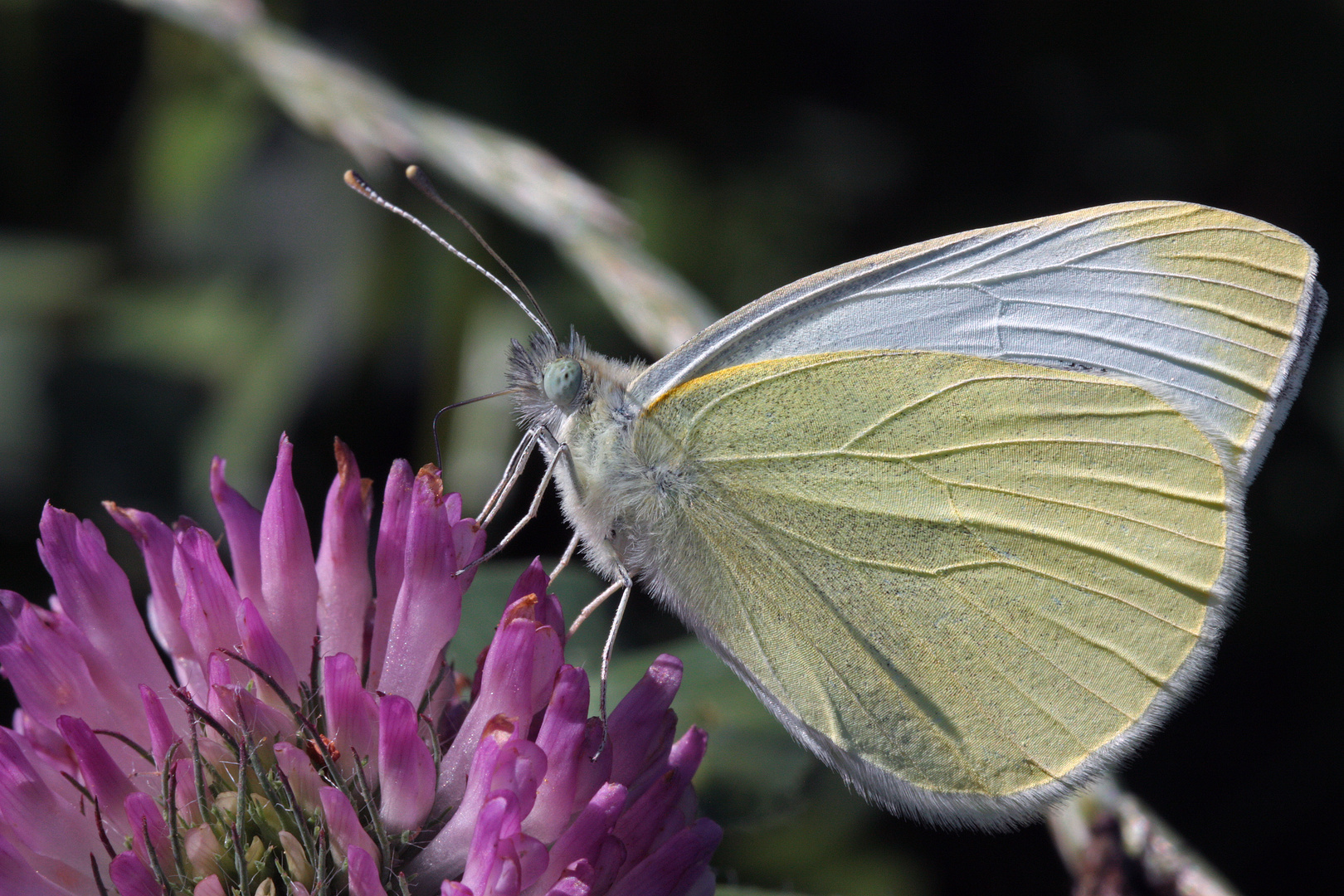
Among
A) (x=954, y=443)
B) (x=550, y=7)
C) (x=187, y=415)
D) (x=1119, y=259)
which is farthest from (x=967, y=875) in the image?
(x=550, y=7)

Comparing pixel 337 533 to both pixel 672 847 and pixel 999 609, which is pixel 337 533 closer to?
pixel 672 847

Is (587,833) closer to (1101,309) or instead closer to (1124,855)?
(1124,855)

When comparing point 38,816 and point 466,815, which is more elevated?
point 38,816

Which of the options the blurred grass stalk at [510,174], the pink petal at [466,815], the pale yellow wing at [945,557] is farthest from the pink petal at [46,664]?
the blurred grass stalk at [510,174]

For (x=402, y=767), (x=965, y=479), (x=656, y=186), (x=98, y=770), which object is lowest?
(x=965, y=479)

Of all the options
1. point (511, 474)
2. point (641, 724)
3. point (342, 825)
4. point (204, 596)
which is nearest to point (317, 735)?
point (342, 825)

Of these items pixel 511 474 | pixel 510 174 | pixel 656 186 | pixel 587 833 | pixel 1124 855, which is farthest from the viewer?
pixel 656 186

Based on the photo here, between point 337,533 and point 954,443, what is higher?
point 337,533

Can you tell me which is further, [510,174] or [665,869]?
[510,174]
